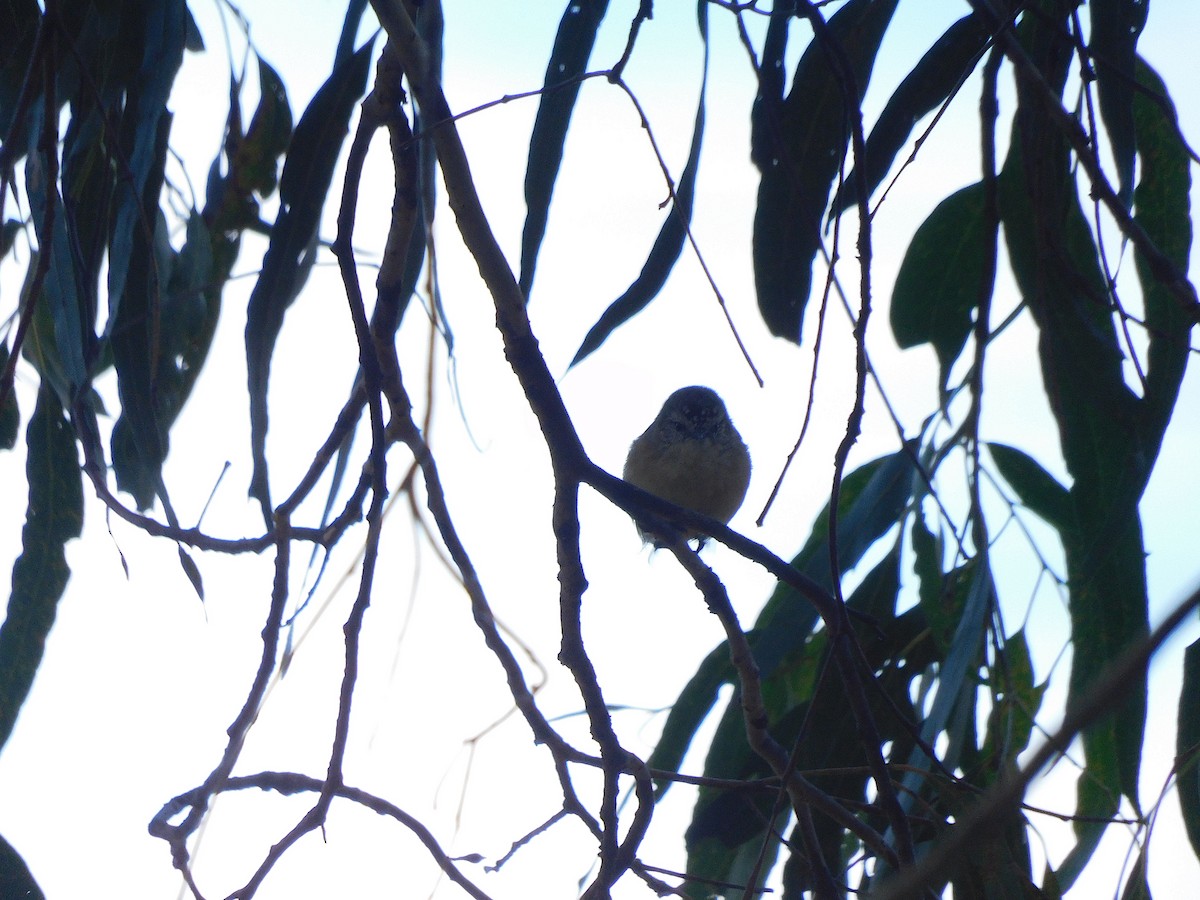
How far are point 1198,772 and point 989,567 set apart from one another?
40 cm

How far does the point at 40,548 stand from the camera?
1.91m

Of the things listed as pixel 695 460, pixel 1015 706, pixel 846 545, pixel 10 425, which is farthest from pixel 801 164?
pixel 695 460

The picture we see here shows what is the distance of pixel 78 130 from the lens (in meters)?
1.87

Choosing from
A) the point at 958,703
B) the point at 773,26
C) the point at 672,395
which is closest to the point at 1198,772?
the point at 958,703

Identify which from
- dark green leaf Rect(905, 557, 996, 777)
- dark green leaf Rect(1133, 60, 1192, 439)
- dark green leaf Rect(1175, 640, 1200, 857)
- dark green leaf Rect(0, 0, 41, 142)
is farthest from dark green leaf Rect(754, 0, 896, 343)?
dark green leaf Rect(0, 0, 41, 142)

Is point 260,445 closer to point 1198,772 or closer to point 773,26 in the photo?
point 773,26

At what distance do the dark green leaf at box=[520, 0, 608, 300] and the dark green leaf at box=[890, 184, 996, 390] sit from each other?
2.29ft

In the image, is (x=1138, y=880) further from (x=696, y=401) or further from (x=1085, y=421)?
(x=696, y=401)

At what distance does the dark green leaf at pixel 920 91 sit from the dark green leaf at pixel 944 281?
1.00ft

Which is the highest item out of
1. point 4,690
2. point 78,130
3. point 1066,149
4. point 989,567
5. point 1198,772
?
point 1066,149

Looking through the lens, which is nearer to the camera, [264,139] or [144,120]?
[144,120]

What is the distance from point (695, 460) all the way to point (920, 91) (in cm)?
167

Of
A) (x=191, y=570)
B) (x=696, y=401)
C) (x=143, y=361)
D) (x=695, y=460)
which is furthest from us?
(x=696, y=401)

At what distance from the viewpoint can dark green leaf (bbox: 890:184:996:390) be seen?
83.5 inches
